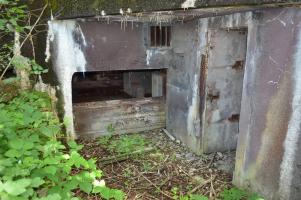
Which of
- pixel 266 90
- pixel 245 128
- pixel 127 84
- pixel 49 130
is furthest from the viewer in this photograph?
pixel 127 84

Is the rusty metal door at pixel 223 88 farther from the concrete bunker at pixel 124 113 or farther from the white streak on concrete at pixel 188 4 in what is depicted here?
the white streak on concrete at pixel 188 4

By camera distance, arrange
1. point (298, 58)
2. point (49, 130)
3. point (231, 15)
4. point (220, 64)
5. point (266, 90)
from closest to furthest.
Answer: point (49, 130)
point (298, 58)
point (266, 90)
point (231, 15)
point (220, 64)

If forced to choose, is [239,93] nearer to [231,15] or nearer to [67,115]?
[231,15]

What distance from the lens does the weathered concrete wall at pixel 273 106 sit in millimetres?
3559

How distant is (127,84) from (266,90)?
5696 millimetres

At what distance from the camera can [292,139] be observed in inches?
144

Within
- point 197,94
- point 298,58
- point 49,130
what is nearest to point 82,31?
point 197,94

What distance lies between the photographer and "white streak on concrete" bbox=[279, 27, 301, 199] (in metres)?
3.48

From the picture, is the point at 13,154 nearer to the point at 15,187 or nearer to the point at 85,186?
the point at 85,186

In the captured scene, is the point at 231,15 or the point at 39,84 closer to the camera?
the point at 231,15

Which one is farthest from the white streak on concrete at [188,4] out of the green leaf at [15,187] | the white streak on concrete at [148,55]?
the white streak on concrete at [148,55]

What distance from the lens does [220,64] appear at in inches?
212

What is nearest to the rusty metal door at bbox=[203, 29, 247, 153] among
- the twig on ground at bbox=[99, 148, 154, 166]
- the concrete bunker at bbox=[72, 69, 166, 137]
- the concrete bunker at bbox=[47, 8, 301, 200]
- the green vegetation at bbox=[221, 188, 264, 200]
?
the concrete bunker at bbox=[47, 8, 301, 200]

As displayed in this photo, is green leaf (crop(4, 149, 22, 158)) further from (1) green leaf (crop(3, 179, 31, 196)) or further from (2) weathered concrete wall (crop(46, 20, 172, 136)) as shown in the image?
(2) weathered concrete wall (crop(46, 20, 172, 136))
